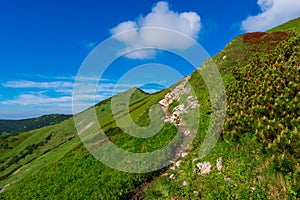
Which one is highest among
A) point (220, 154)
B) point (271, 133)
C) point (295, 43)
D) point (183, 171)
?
point (295, 43)

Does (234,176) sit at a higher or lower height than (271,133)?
lower

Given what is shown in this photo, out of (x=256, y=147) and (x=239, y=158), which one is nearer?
(x=256, y=147)

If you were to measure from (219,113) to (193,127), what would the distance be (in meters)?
5.21

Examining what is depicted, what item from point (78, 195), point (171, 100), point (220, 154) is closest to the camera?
point (220, 154)

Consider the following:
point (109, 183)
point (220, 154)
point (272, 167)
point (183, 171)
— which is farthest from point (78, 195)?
point (272, 167)

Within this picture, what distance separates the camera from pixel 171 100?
4244 centimetres

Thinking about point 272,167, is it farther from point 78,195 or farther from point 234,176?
point 78,195

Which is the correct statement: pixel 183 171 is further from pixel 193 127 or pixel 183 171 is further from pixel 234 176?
pixel 193 127

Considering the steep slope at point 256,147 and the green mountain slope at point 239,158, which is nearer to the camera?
the steep slope at point 256,147

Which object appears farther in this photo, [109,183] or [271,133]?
[109,183]

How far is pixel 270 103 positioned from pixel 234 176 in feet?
15.7

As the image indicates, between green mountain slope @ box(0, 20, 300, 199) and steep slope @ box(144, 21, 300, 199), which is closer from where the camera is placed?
steep slope @ box(144, 21, 300, 199)

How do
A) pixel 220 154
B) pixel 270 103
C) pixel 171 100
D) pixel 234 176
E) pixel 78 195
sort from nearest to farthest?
pixel 270 103, pixel 234 176, pixel 220 154, pixel 78 195, pixel 171 100

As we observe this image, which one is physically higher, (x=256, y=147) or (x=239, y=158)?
(x=256, y=147)
